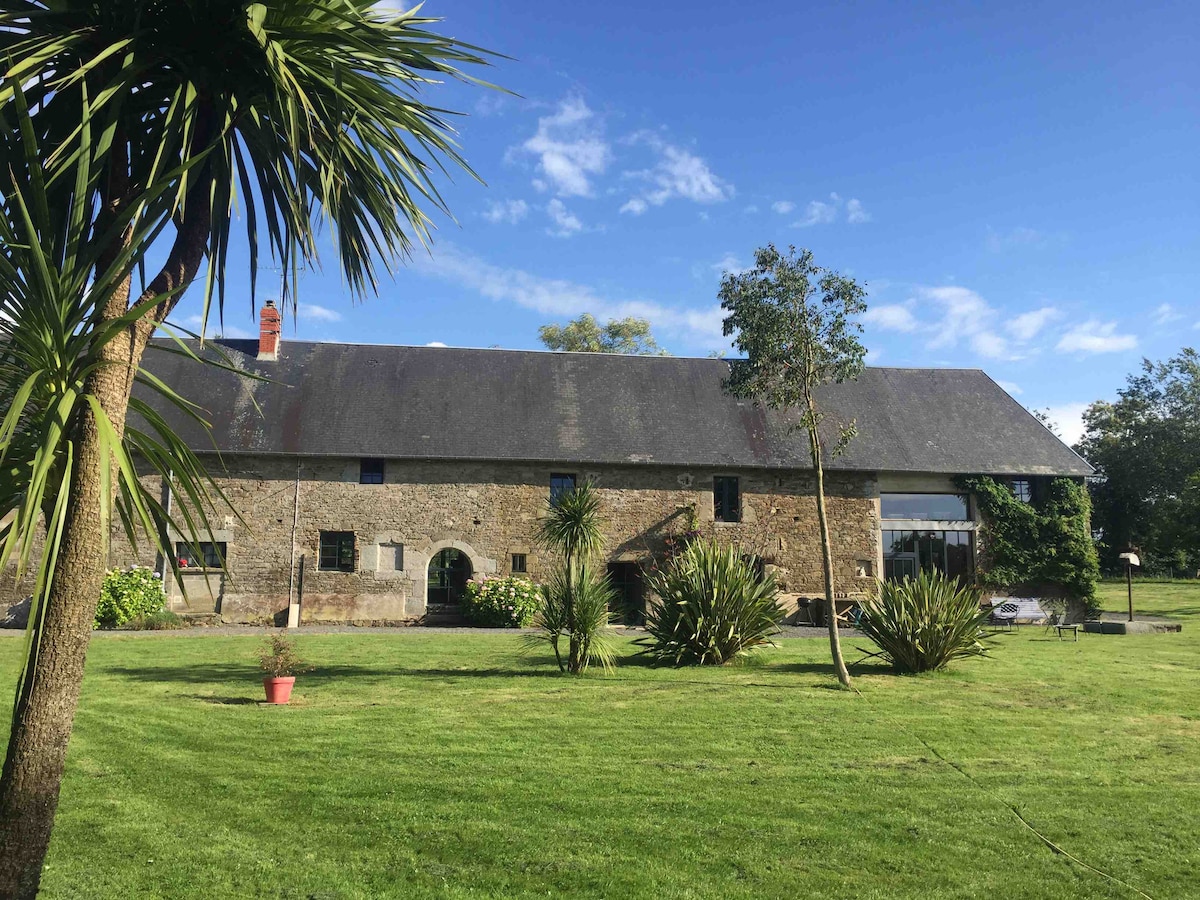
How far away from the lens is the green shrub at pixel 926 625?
11.6 metres

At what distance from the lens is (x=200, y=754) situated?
699 cm

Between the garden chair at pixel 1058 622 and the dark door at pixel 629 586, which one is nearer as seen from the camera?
the garden chair at pixel 1058 622

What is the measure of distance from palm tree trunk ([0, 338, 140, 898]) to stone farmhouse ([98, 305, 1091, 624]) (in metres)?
16.5

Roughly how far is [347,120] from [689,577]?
355 inches

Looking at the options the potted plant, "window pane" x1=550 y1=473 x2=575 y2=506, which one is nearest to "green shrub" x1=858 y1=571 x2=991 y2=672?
the potted plant

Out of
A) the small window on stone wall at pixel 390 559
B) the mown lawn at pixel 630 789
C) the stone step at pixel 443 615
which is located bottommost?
the mown lawn at pixel 630 789

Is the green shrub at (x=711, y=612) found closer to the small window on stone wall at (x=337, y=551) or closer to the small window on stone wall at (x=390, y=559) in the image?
the small window on stone wall at (x=390, y=559)

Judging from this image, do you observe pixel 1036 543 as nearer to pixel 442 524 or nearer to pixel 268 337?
pixel 442 524

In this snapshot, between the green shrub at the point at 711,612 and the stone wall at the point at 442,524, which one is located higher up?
the stone wall at the point at 442,524

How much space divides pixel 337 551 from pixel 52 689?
17.7 m

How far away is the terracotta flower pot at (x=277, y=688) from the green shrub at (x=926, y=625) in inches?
294

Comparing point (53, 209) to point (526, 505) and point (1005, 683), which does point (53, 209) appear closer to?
point (1005, 683)

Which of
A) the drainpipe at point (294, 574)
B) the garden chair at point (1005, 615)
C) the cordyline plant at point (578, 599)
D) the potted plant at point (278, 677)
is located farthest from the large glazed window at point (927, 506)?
the potted plant at point (278, 677)

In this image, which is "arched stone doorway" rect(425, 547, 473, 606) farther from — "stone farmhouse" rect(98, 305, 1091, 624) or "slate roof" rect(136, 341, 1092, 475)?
"slate roof" rect(136, 341, 1092, 475)
